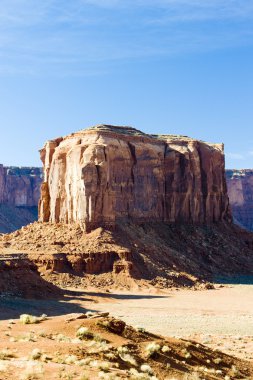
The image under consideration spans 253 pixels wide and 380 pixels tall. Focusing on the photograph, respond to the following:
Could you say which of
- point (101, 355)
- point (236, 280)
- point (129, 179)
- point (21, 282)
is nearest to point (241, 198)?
point (236, 280)

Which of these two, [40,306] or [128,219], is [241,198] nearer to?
[128,219]

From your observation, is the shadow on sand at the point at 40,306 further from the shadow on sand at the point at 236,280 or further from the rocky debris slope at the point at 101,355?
the shadow on sand at the point at 236,280

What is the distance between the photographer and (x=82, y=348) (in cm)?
1912

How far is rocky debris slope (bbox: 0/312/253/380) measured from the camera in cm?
A: 1666

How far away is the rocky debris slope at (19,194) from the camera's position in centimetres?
16988

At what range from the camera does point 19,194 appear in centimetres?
17825

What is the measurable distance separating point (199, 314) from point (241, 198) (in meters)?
123

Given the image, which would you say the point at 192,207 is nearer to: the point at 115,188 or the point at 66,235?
the point at 115,188

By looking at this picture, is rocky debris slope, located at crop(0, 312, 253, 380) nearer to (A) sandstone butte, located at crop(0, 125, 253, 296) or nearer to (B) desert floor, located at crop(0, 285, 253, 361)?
(B) desert floor, located at crop(0, 285, 253, 361)

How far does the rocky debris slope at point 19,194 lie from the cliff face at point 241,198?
56.0 meters

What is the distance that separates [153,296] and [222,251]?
31419mm

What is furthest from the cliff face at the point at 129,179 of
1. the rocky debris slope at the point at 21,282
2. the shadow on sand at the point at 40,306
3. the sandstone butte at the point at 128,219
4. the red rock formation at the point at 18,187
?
the red rock formation at the point at 18,187

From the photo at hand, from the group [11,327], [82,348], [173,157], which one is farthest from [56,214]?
[82,348]

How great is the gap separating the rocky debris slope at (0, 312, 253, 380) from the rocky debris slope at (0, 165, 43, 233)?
144380 millimetres
